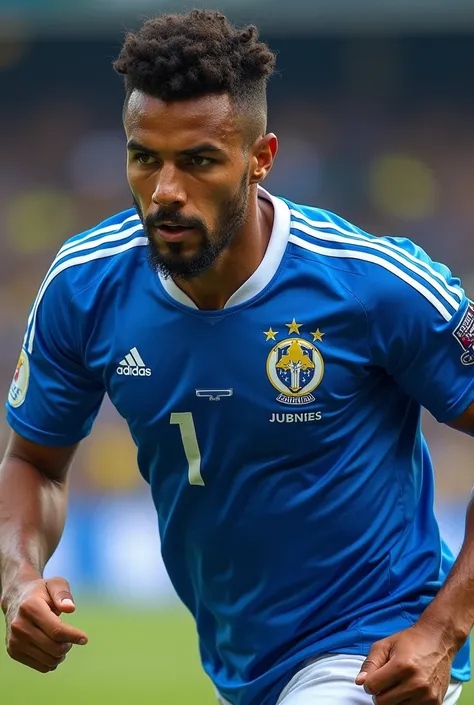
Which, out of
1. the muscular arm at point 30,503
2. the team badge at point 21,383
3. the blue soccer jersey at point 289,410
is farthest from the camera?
the team badge at point 21,383

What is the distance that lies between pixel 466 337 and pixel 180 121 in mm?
924

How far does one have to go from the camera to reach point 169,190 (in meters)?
3.14

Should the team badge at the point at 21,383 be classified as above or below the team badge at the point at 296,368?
below

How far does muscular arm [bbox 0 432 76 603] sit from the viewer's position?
352cm

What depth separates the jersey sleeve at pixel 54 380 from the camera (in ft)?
11.8

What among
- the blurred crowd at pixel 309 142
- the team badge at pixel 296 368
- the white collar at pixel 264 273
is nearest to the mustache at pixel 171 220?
the white collar at pixel 264 273

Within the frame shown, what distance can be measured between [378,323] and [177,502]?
0.75 metres

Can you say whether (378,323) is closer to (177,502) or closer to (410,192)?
(177,502)

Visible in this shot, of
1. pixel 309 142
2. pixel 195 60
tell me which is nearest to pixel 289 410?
pixel 195 60

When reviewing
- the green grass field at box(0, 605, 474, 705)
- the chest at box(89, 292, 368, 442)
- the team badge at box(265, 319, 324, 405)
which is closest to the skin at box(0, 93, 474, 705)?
the chest at box(89, 292, 368, 442)

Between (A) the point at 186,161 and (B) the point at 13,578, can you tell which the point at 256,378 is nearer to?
(A) the point at 186,161

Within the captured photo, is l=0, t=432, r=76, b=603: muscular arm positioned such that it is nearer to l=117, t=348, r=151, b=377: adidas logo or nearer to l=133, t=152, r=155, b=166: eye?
l=117, t=348, r=151, b=377: adidas logo

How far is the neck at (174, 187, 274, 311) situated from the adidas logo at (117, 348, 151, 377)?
215 millimetres

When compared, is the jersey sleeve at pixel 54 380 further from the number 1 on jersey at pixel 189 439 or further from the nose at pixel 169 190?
the nose at pixel 169 190
